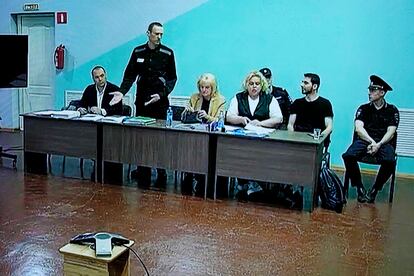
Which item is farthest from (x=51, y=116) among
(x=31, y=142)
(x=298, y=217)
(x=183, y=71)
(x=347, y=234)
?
(x=347, y=234)

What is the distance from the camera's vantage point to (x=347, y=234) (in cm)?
376

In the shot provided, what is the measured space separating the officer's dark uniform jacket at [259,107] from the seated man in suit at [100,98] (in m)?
1.39

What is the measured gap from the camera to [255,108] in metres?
4.79

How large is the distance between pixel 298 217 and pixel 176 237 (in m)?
1.14

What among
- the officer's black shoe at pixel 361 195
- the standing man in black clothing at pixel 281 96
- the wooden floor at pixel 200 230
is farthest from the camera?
the standing man in black clothing at pixel 281 96

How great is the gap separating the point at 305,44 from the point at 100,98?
2.59m

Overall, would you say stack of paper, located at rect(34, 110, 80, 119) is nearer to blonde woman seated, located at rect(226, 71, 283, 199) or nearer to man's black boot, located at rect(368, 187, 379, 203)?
blonde woman seated, located at rect(226, 71, 283, 199)

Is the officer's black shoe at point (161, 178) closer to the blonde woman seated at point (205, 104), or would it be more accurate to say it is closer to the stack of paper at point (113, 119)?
the blonde woman seated at point (205, 104)

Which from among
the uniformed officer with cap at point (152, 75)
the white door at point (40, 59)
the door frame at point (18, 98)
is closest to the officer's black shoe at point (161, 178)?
the uniformed officer with cap at point (152, 75)

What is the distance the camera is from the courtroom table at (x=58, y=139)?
16.3 feet

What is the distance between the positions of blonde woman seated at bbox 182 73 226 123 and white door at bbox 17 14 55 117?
3792 mm

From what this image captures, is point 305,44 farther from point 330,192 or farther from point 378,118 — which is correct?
point 330,192

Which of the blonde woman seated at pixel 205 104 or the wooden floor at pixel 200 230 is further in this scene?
the blonde woman seated at pixel 205 104

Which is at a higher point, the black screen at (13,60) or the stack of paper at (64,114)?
the black screen at (13,60)
